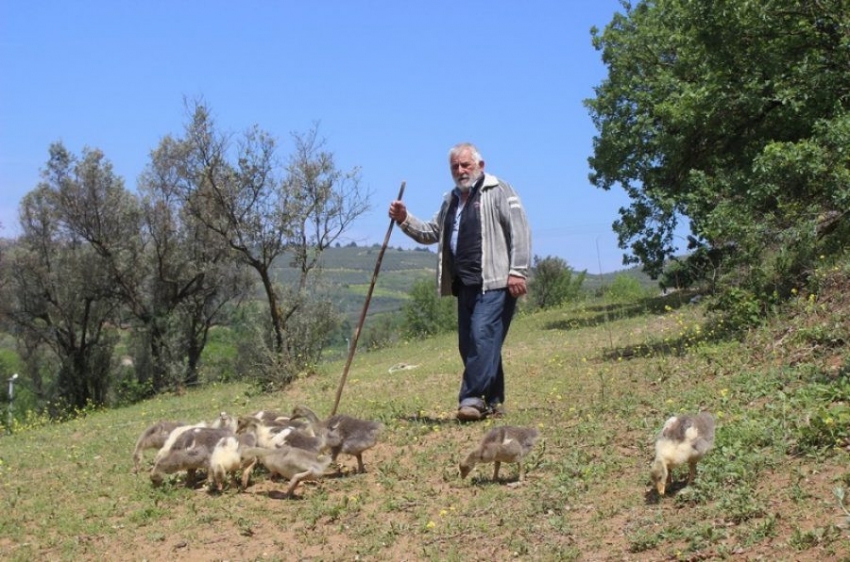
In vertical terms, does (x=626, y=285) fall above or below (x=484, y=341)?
above

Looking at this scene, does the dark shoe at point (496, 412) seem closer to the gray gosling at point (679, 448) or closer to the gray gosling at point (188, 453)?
the gray gosling at point (188, 453)

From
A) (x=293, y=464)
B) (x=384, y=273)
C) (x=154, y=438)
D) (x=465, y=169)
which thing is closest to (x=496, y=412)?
(x=465, y=169)

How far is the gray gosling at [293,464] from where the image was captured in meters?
7.88

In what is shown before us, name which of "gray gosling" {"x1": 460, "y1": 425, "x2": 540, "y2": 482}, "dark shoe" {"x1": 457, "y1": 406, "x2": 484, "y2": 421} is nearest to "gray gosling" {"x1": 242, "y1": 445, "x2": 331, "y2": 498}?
"gray gosling" {"x1": 460, "y1": 425, "x2": 540, "y2": 482}

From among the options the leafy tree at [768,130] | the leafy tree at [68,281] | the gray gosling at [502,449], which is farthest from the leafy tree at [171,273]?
the gray gosling at [502,449]

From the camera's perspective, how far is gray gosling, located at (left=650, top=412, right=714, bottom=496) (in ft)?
21.9

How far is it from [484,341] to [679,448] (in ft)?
11.8

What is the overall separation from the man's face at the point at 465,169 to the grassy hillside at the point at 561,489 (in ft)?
8.78

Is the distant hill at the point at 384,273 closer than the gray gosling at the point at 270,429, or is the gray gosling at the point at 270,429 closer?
the gray gosling at the point at 270,429

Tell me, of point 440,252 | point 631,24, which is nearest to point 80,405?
point 631,24

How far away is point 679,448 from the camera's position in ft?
21.9

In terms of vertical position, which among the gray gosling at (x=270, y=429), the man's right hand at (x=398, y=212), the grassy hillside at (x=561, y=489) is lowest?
the grassy hillside at (x=561, y=489)

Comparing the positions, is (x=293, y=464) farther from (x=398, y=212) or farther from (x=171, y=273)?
(x=171, y=273)

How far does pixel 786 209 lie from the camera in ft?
42.4
